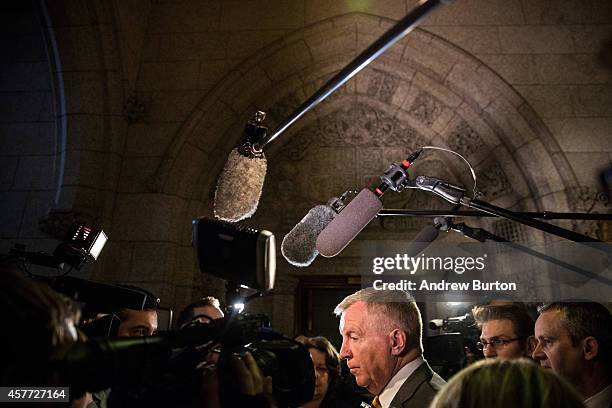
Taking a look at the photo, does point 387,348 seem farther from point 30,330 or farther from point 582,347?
point 30,330

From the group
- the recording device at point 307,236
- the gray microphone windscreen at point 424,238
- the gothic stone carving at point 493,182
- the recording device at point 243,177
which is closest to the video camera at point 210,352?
the recording device at point 307,236

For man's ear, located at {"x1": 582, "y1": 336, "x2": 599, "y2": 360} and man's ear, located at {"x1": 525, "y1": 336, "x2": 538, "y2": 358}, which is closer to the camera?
man's ear, located at {"x1": 582, "y1": 336, "x2": 599, "y2": 360}

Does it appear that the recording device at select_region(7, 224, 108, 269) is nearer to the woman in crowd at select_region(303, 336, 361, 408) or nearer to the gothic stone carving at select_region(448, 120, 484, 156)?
the woman in crowd at select_region(303, 336, 361, 408)

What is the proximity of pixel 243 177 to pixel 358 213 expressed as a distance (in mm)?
860

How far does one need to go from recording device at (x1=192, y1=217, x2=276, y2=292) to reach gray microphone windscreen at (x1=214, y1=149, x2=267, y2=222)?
1.14 m

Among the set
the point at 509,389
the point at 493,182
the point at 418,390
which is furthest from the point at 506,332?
the point at 493,182

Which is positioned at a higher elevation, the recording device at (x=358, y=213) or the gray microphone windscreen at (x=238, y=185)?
the gray microphone windscreen at (x=238, y=185)

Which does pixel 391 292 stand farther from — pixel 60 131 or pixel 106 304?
pixel 60 131

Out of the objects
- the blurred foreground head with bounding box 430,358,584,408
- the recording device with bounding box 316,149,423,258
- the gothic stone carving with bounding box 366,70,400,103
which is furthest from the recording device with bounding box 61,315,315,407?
the gothic stone carving with bounding box 366,70,400,103

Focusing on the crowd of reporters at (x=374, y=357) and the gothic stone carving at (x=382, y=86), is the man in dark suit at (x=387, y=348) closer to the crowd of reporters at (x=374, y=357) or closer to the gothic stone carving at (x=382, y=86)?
the crowd of reporters at (x=374, y=357)

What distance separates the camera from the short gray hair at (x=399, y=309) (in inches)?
59.1

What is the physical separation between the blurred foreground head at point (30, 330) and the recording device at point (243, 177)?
1.35 meters

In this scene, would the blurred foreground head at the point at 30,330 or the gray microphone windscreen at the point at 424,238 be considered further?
the gray microphone windscreen at the point at 424,238

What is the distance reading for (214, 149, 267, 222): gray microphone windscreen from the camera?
200 centimetres
